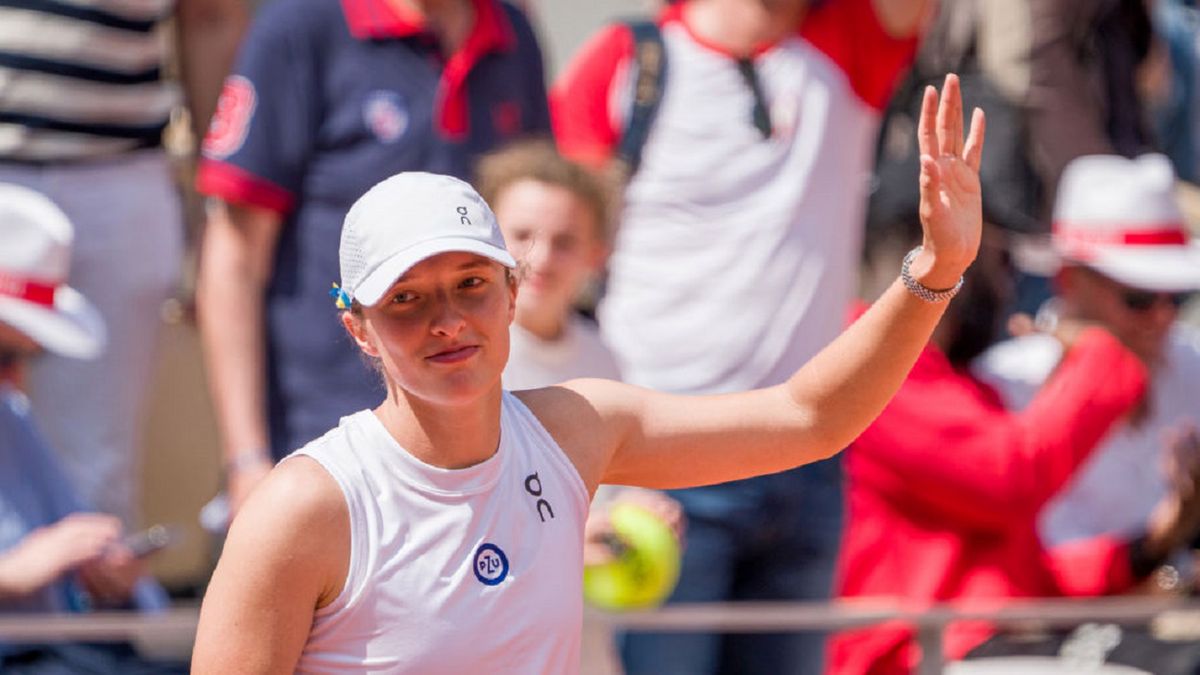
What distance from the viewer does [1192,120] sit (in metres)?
6.75

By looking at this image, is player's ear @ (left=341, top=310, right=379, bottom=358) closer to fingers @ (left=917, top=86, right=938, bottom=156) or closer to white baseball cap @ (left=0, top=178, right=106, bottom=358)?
fingers @ (left=917, top=86, right=938, bottom=156)

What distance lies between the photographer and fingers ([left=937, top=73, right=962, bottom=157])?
8.86 ft

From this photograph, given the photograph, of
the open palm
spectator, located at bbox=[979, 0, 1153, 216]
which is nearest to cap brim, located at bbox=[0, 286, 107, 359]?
the open palm

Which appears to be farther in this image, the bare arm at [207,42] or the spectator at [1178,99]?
the spectator at [1178,99]

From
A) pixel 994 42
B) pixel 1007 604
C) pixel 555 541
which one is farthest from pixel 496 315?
pixel 994 42

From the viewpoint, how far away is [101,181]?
4.76 meters

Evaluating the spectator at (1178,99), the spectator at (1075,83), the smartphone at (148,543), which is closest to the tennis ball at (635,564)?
→ the smartphone at (148,543)

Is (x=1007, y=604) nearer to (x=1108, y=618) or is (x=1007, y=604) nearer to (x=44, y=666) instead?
(x=1108, y=618)

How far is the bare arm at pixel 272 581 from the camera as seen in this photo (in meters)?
2.42

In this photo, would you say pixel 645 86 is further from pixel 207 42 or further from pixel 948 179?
pixel 948 179

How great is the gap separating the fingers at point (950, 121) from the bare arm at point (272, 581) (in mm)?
951

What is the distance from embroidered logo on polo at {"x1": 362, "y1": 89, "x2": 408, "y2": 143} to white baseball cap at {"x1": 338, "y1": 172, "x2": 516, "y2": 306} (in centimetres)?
163

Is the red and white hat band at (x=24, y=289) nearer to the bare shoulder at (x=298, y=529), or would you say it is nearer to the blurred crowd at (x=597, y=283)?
the blurred crowd at (x=597, y=283)

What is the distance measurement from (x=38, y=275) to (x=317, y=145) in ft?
2.33
